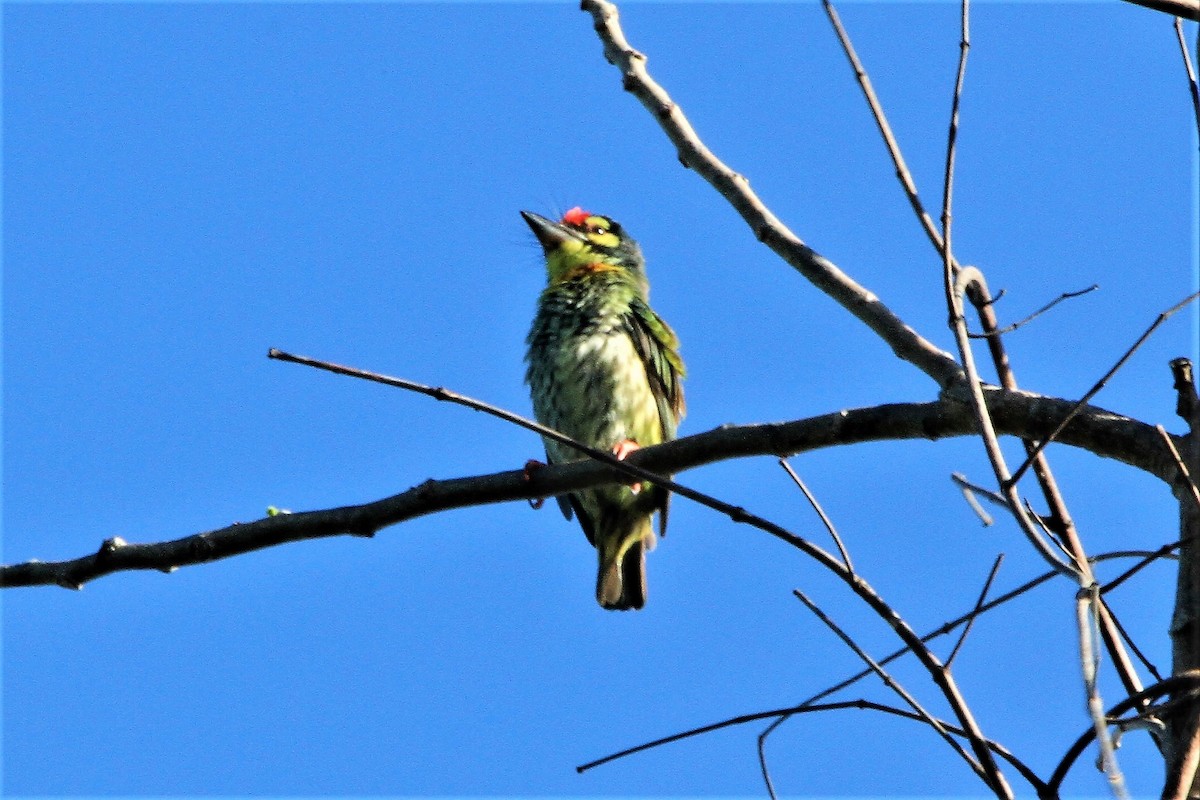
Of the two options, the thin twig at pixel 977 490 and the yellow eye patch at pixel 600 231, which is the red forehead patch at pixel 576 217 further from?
the thin twig at pixel 977 490

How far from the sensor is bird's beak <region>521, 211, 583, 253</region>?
589 centimetres

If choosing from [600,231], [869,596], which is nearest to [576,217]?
[600,231]

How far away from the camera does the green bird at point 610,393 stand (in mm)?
5039

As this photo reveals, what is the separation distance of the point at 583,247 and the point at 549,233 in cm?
16

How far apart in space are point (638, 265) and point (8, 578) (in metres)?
3.39

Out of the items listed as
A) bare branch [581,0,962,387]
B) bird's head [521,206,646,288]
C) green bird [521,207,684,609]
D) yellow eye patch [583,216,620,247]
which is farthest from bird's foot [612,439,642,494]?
bare branch [581,0,962,387]

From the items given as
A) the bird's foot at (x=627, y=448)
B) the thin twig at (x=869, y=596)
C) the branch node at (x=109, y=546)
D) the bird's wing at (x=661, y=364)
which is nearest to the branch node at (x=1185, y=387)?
the thin twig at (x=869, y=596)

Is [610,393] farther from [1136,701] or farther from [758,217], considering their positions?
[1136,701]

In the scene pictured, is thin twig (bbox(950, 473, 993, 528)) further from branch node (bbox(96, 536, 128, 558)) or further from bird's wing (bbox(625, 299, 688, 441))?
bird's wing (bbox(625, 299, 688, 441))

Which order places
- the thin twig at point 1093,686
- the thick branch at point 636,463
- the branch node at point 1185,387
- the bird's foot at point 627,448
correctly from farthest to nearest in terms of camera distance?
1. the bird's foot at point 627,448
2. the thick branch at point 636,463
3. the branch node at point 1185,387
4. the thin twig at point 1093,686

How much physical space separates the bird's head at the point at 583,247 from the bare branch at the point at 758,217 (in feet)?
7.36

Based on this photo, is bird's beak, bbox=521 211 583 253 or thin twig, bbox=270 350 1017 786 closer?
thin twig, bbox=270 350 1017 786

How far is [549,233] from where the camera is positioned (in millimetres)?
5891

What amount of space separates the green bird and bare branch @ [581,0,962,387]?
5.72 ft
